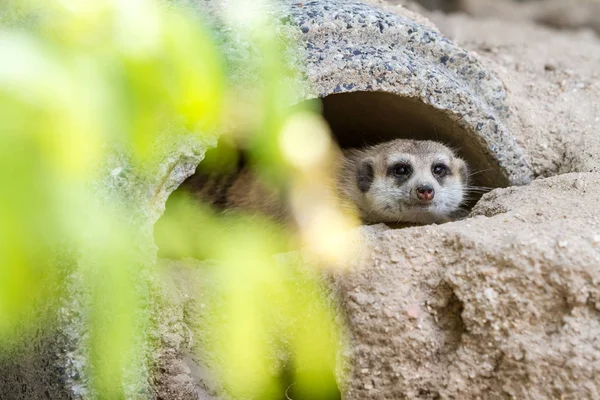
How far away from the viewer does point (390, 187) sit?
3.78 metres

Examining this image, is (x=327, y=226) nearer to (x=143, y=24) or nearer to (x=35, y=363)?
(x=35, y=363)

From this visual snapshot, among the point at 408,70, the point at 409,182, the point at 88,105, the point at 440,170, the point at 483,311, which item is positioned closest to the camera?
the point at 88,105

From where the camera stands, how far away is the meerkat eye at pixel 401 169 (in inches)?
149

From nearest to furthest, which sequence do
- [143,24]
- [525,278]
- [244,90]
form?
[143,24] → [525,278] → [244,90]

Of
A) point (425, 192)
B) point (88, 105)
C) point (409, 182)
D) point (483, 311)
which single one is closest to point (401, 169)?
point (409, 182)

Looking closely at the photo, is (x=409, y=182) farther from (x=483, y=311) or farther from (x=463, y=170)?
(x=483, y=311)

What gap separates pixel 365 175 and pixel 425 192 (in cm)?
47

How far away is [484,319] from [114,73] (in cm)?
148

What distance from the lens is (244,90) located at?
230cm

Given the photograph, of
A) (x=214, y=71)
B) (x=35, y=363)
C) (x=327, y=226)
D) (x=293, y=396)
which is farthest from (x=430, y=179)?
(x=214, y=71)

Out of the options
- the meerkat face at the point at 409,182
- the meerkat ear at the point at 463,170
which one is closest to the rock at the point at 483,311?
the meerkat face at the point at 409,182

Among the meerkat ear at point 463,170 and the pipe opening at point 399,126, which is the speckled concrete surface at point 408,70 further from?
the meerkat ear at point 463,170

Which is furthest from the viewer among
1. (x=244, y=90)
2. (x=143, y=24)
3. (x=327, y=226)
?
(x=327, y=226)

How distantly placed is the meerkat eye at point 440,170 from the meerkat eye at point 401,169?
0.14 metres
